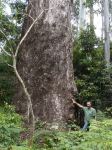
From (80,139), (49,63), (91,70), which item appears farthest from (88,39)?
(80,139)

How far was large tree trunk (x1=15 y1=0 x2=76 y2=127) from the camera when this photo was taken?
14641mm

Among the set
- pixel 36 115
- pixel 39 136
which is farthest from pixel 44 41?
pixel 39 136

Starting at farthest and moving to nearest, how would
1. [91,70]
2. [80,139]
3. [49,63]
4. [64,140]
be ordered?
[91,70], [49,63], [80,139], [64,140]

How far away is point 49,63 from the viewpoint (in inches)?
589

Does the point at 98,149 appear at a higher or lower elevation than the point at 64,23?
lower

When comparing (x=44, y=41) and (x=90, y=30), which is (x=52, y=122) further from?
(x=90, y=30)

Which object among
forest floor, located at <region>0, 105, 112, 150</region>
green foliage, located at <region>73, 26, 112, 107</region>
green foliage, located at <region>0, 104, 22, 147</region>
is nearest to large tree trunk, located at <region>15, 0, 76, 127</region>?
green foliage, located at <region>0, 104, 22, 147</region>

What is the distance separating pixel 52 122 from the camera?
14352 mm

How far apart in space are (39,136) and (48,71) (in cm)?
441

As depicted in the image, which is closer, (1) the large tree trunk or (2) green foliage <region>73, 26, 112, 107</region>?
(1) the large tree trunk

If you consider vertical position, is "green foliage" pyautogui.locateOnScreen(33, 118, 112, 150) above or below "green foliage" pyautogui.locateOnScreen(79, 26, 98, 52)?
below

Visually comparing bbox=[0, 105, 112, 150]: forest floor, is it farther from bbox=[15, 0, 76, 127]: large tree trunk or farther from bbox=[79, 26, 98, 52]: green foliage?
bbox=[79, 26, 98, 52]: green foliage

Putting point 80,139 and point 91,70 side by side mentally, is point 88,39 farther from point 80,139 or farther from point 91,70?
point 80,139

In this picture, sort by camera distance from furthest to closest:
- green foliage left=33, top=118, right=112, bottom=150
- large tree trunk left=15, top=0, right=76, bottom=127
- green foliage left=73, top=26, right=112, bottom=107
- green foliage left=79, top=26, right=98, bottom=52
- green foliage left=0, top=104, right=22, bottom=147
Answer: green foliage left=79, top=26, right=98, bottom=52 < green foliage left=73, top=26, right=112, bottom=107 < large tree trunk left=15, top=0, right=76, bottom=127 < green foliage left=0, top=104, right=22, bottom=147 < green foliage left=33, top=118, right=112, bottom=150
